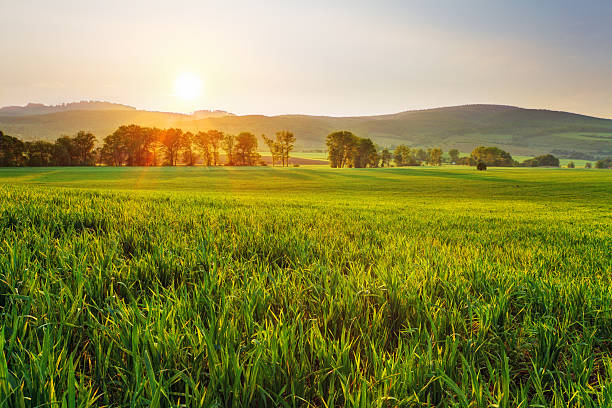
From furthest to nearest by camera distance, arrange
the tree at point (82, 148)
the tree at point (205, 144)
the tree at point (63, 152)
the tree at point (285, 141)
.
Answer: the tree at point (285, 141) → the tree at point (205, 144) → the tree at point (82, 148) → the tree at point (63, 152)

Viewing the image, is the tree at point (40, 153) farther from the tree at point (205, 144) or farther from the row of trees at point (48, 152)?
the tree at point (205, 144)

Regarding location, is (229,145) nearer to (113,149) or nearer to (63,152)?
(113,149)

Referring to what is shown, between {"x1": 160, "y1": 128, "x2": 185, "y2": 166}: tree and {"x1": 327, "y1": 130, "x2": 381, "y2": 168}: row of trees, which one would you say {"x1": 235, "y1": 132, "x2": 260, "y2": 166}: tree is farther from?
{"x1": 327, "y1": 130, "x2": 381, "y2": 168}: row of trees

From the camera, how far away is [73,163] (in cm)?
9069

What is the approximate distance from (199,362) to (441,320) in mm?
1326

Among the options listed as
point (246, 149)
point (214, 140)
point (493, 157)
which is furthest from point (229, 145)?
point (493, 157)

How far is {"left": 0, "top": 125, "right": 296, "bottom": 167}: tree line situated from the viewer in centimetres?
8081

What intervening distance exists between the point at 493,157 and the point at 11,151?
17410cm

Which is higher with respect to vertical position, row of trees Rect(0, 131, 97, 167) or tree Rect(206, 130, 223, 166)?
tree Rect(206, 130, 223, 166)

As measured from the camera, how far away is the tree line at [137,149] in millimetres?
80812

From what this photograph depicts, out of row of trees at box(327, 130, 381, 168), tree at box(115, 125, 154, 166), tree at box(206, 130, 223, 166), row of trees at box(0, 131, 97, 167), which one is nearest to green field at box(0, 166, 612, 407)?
row of trees at box(0, 131, 97, 167)

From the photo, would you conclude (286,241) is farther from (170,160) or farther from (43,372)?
(170,160)

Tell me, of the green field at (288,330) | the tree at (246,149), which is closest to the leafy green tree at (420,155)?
the tree at (246,149)

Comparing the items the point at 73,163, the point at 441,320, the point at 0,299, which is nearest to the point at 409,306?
the point at 441,320
